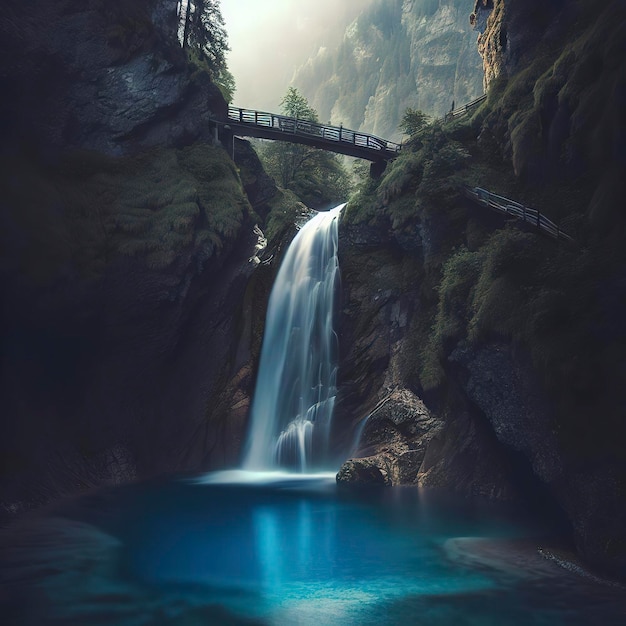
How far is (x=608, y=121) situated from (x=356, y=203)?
16724 millimetres

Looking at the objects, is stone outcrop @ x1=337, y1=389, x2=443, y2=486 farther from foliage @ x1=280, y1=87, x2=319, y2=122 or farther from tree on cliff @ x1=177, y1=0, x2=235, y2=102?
foliage @ x1=280, y1=87, x2=319, y2=122

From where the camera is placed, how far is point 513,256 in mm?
14570

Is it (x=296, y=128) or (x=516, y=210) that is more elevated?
(x=296, y=128)

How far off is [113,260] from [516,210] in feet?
46.0

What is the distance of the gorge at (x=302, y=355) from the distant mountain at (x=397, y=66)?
74555mm

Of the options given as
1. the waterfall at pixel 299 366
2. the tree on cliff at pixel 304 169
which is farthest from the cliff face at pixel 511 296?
the tree on cliff at pixel 304 169

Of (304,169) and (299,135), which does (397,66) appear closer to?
(304,169)

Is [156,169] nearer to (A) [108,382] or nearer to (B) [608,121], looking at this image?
(A) [108,382]

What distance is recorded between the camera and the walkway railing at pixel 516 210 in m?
15.3

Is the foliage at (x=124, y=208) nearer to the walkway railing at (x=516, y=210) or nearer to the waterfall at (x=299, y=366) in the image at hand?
the waterfall at (x=299, y=366)

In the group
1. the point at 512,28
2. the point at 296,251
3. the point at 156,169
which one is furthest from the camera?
the point at 296,251

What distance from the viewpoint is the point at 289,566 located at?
39.3ft

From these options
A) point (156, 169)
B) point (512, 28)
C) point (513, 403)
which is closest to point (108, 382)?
point (156, 169)

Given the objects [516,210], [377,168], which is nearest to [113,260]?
[516,210]
